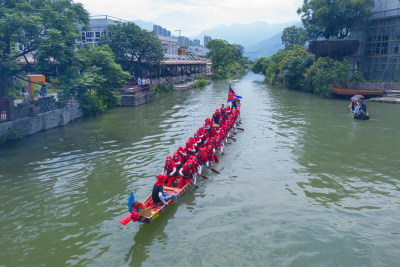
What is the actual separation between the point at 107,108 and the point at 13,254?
23.0 metres

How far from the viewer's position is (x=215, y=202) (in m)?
11.2

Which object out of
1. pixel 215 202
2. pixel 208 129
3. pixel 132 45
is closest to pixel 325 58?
pixel 132 45

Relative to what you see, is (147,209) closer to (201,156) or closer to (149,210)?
(149,210)

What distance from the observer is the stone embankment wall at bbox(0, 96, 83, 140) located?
18641 millimetres

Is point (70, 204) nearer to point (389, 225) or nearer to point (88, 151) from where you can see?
point (88, 151)

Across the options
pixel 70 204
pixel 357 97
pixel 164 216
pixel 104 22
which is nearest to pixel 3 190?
pixel 70 204

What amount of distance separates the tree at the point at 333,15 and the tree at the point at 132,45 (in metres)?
22.6

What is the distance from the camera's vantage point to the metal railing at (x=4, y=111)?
58.7 ft

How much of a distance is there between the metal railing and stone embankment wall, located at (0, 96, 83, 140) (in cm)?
20

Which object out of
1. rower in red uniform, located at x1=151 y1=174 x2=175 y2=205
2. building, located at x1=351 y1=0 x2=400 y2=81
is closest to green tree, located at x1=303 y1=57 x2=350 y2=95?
building, located at x1=351 y1=0 x2=400 y2=81

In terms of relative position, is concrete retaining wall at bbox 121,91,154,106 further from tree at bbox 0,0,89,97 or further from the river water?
the river water

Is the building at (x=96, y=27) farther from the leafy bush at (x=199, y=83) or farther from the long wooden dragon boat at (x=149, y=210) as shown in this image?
the long wooden dragon boat at (x=149, y=210)

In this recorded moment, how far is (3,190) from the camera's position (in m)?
11.9

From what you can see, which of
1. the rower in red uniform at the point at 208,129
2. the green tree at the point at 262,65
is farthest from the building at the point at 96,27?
the green tree at the point at 262,65
